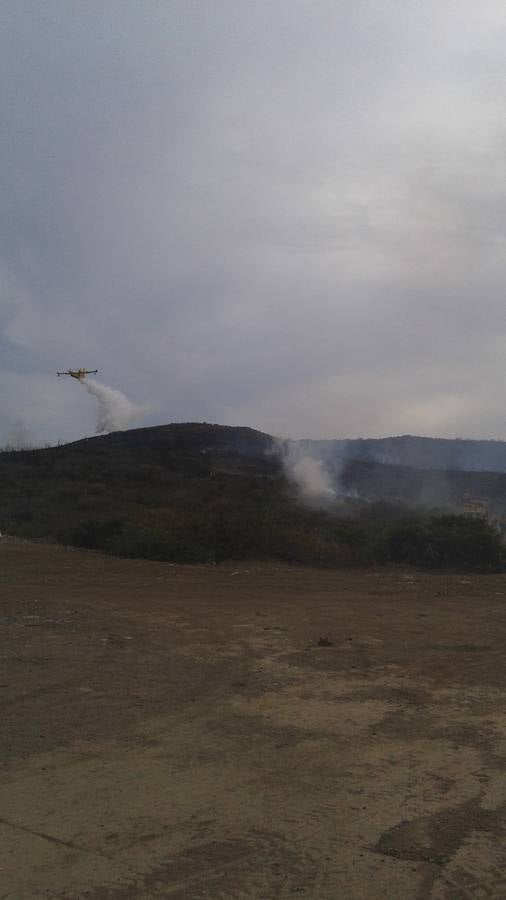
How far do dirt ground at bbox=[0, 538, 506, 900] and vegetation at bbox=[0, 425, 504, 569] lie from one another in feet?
39.7

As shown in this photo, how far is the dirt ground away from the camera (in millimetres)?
3922

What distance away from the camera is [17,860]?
13.2 ft

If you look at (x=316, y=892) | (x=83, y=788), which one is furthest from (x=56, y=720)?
(x=316, y=892)

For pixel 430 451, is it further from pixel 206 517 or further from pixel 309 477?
pixel 206 517

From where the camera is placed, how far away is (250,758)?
18.5 ft

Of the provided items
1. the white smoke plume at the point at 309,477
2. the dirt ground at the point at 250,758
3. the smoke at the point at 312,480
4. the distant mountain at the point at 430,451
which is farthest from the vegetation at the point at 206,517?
the distant mountain at the point at 430,451

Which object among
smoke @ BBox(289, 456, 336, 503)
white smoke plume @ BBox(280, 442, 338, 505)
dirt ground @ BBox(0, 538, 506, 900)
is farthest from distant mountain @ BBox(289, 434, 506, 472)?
dirt ground @ BBox(0, 538, 506, 900)

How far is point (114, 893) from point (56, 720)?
10.1 feet

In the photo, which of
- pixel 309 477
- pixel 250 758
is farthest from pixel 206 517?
pixel 309 477

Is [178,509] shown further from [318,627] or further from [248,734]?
[248,734]

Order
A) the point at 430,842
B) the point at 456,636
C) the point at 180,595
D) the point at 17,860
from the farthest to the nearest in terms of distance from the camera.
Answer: the point at 180,595 → the point at 456,636 → the point at 430,842 → the point at 17,860

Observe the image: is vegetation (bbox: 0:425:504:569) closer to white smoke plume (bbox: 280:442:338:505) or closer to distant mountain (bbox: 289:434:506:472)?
white smoke plume (bbox: 280:442:338:505)

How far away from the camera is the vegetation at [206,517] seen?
79.7ft

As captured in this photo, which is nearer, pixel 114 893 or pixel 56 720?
pixel 114 893
